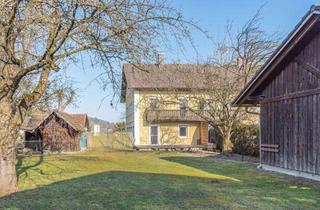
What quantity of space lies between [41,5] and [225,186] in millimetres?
7114

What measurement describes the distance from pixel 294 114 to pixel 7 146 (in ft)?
31.0

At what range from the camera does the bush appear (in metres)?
26.6

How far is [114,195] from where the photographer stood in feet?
31.4

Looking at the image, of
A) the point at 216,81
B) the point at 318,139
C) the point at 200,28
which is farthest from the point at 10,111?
the point at 216,81

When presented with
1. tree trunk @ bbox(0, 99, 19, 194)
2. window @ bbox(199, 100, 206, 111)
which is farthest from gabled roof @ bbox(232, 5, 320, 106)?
window @ bbox(199, 100, 206, 111)

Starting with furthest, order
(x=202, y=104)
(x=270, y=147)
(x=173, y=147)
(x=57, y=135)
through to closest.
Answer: (x=173, y=147) < (x=57, y=135) < (x=202, y=104) < (x=270, y=147)

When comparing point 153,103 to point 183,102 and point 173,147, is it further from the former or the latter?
point 173,147

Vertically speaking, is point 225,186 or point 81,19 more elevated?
point 81,19

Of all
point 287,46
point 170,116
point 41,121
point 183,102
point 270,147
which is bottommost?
point 270,147

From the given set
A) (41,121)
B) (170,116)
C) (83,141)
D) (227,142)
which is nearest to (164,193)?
(227,142)

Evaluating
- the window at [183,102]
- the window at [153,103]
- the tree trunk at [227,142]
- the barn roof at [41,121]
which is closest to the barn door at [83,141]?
the barn roof at [41,121]

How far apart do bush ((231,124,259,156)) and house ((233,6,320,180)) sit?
1041 cm

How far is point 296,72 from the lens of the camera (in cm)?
1374

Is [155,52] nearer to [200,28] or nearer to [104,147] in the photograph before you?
[200,28]
